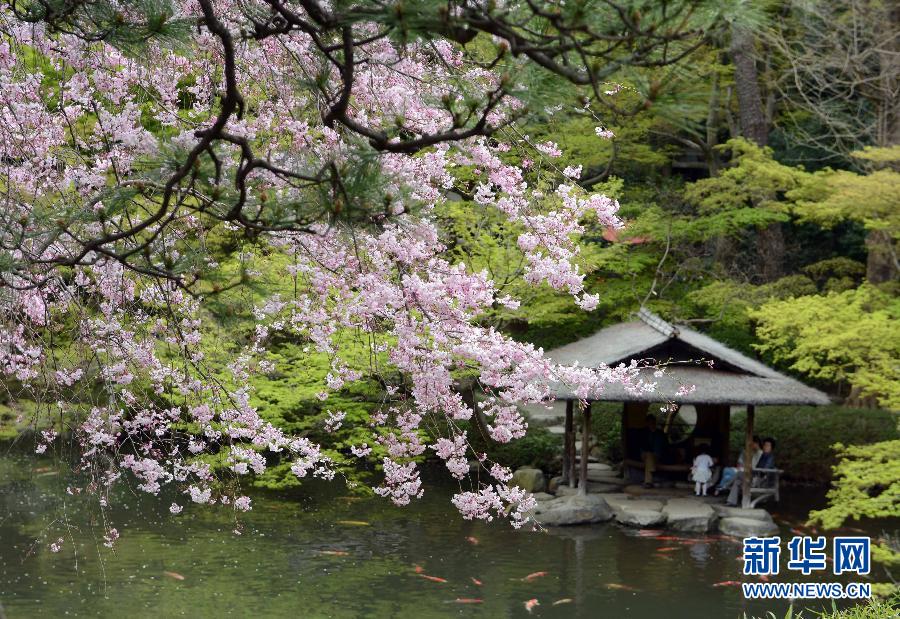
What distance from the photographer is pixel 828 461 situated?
615 inches

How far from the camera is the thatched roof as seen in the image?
1315 cm

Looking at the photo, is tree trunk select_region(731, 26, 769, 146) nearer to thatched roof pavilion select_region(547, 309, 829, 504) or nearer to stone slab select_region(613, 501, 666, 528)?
thatched roof pavilion select_region(547, 309, 829, 504)

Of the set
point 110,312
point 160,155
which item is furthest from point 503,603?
point 160,155

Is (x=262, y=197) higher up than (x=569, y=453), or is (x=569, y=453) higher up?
(x=262, y=197)

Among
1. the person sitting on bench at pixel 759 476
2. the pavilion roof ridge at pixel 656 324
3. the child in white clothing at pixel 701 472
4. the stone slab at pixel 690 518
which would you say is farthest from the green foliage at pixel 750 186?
the stone slab at pixel 690 518

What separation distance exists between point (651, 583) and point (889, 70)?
28.1 feet

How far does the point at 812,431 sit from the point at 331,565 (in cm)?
836

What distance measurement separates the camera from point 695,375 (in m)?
13.7

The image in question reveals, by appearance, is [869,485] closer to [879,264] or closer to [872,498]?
[872,498]

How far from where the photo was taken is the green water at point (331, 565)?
9047 mm

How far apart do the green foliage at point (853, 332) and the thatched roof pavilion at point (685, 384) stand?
53.9 inches

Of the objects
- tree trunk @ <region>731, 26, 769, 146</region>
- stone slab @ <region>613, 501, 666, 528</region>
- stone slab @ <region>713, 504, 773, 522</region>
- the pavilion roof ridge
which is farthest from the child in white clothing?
tree trunk @ <region>731, 26, 769, 146</region>

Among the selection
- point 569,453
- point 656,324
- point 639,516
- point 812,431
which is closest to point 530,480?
point 569,453

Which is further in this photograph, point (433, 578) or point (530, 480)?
point (530, 480)
